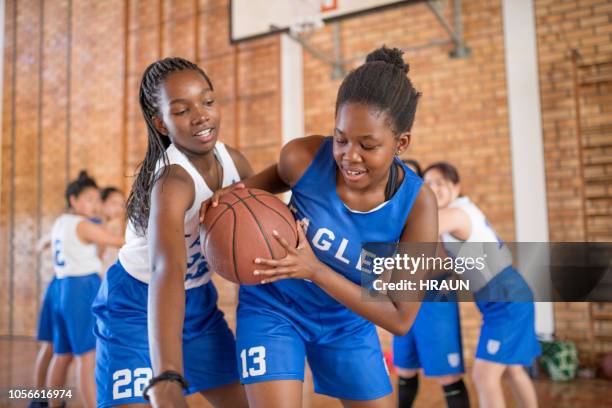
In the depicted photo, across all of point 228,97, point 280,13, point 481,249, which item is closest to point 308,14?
point 280,13

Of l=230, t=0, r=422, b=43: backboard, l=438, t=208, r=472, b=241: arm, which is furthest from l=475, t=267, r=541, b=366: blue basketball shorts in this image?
l=230, t=0, r=422, b=43: backboard

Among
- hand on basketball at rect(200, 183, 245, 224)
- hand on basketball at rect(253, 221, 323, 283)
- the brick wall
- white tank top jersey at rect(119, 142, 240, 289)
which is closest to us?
hand on basketball at rect(253, 221, 323, 283)

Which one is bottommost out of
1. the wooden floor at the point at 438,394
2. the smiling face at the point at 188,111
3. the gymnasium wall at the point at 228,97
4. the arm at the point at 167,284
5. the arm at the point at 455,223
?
the wooden floor at the point at 438,394

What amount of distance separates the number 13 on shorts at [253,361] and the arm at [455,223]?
137 centimetres

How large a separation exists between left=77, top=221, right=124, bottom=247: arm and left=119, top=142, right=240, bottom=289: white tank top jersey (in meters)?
1.92

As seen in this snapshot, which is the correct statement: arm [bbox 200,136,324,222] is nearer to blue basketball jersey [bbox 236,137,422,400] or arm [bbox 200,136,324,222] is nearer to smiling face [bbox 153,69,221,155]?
blue basketball jersey [bbox 236,137,422,400]

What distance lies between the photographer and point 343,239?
5.52 ft

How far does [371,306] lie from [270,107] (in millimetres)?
4998

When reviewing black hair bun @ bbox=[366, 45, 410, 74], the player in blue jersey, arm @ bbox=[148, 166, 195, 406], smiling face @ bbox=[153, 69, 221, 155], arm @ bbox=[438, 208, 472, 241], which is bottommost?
the player in blue jersey

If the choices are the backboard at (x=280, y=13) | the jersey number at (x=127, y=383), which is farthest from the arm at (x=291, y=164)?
the backboard at (x=280, y=13)

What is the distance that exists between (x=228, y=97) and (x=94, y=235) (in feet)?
10.8

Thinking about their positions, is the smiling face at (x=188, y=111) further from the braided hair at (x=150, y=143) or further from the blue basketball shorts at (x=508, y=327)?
the blue basketball shorts at (x=508, y=327)

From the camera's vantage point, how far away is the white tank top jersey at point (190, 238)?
5.57 ft

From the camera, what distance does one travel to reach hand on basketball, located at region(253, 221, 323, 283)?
4.75ft
